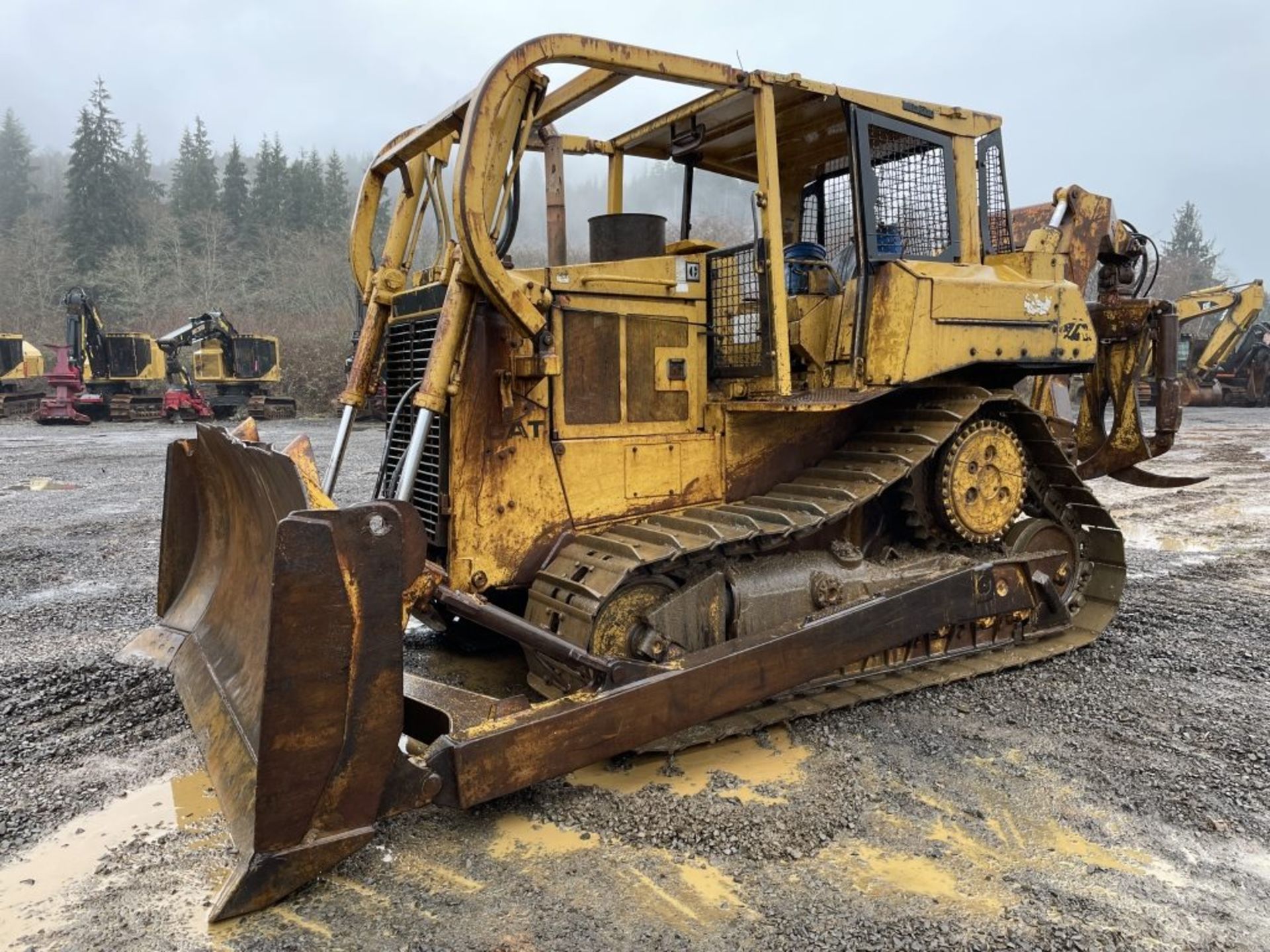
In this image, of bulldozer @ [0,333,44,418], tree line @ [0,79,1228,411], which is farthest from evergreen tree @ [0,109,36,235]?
bulldozer @ [0,333,44,418]

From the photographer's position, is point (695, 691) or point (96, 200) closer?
point (695, 691)

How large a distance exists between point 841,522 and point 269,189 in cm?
6157

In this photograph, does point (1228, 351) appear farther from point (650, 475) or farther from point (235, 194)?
point (235, 194)

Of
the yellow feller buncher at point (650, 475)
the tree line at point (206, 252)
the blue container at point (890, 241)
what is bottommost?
the yellow feller buncher at point (650, 475)

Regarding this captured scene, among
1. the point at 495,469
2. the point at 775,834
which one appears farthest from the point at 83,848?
the point at 775,834

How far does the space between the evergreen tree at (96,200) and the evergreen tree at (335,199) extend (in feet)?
36.0

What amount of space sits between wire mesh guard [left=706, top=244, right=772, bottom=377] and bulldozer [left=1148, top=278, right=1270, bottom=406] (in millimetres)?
25304

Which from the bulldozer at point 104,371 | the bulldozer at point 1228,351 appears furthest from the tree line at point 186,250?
the bulldozer at point 1228,351

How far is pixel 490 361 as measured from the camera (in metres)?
3.93

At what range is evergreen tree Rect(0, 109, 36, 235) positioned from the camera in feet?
218

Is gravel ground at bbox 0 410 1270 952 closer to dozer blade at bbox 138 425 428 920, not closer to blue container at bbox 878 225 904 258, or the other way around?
dozer blade at bbox 138 425 428 920

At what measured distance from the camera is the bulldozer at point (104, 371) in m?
25.6

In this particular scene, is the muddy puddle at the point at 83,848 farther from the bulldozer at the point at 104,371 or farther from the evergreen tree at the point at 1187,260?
the evergreen tree at the point at 1187,260

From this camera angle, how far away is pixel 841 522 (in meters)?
4.86
